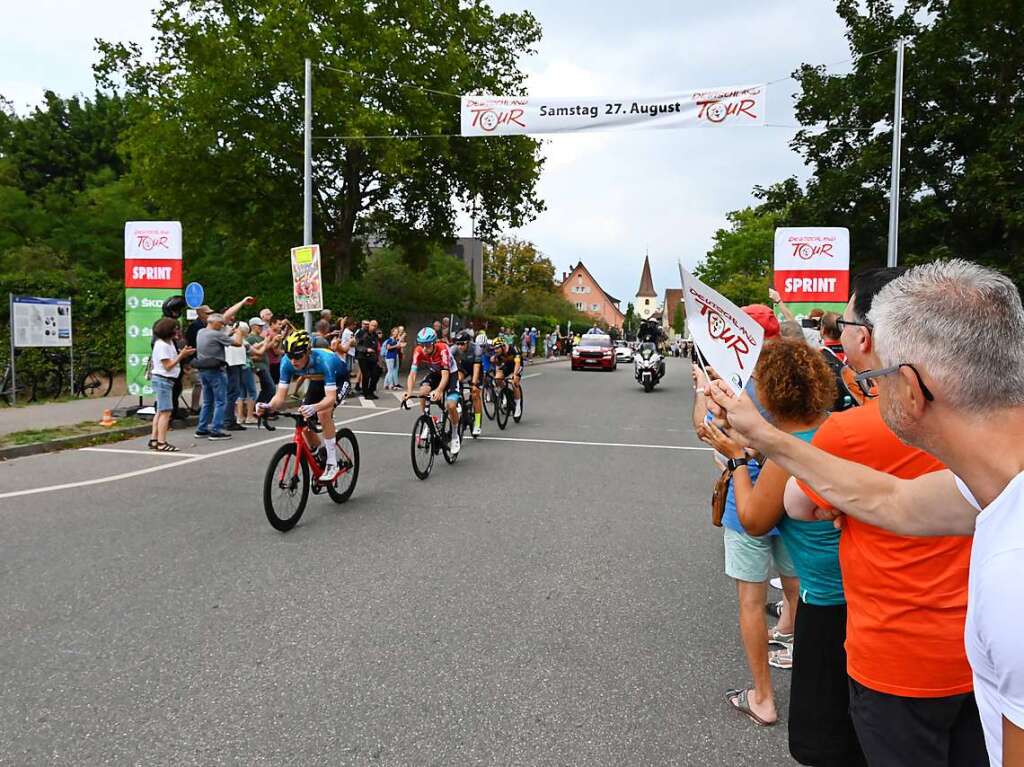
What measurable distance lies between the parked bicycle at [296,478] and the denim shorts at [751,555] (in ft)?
12.6

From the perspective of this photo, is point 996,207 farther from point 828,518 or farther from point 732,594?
point 828,518

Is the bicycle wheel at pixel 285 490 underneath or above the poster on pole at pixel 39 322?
underneath

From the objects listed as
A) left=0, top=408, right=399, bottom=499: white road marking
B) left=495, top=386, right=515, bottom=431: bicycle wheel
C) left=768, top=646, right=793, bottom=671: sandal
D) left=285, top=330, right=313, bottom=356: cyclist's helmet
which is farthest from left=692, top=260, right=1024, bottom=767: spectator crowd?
left=495, top=386, right=515, bottom=431: bicycle wheel

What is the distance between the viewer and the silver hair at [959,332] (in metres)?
1.20

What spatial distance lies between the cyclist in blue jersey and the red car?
2990 centimetres

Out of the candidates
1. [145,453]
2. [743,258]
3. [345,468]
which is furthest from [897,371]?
[743,258]

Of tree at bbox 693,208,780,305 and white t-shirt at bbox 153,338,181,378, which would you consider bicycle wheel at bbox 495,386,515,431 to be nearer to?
white t-shirt at bbox 153,338,181,378

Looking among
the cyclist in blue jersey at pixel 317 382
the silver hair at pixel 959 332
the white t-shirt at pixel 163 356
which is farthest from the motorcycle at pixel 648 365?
the silver hair at pixel 959 332

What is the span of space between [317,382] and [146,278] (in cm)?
859

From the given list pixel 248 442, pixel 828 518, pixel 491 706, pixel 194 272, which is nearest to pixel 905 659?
pixel 828 518

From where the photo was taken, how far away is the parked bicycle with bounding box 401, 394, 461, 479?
28.0ft

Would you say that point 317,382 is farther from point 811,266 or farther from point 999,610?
point 811,266

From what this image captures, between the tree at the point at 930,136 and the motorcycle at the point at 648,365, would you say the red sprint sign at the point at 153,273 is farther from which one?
the tree at the point at 930,136

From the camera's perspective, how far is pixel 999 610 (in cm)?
100
